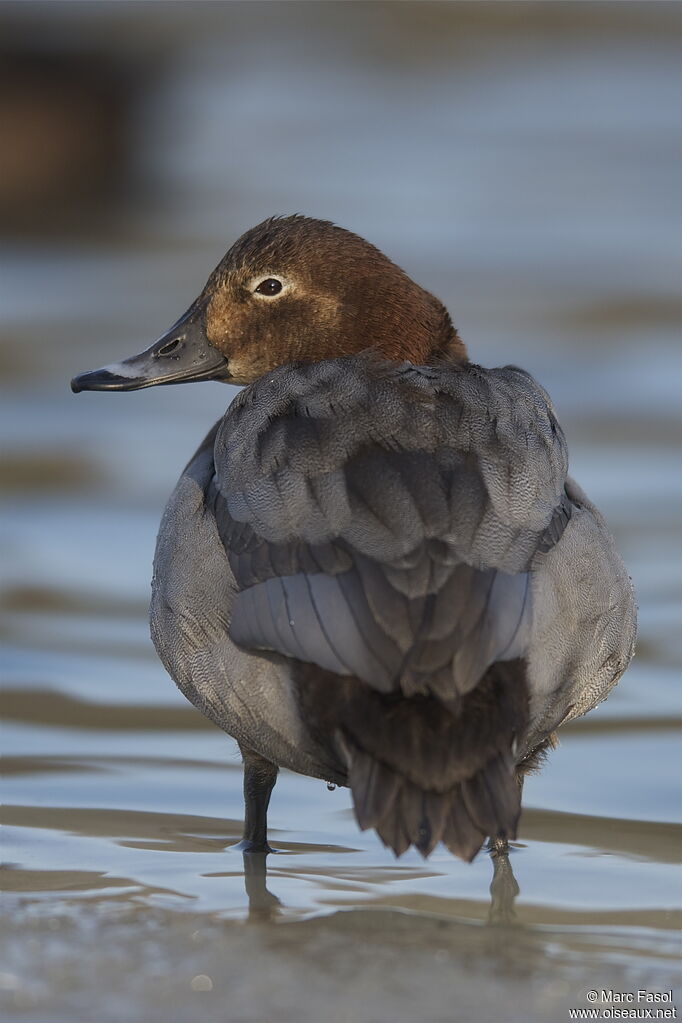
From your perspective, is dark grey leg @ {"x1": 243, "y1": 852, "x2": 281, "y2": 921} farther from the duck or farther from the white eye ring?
the white eye ring

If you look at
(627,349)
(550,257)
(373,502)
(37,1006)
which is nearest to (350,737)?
(373,502)

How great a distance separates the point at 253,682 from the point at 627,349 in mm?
7706

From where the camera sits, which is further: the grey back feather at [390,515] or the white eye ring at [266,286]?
the white eye ring at [266,286]

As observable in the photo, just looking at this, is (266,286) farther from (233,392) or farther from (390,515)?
(233,392)

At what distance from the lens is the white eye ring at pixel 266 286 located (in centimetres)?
563

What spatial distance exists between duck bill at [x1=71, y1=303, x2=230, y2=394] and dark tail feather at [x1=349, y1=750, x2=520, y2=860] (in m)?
2.17

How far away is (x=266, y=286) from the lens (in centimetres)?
565

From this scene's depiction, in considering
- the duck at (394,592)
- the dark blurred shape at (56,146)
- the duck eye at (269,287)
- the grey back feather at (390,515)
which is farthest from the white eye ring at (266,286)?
the dark blurred shape at (56,146)

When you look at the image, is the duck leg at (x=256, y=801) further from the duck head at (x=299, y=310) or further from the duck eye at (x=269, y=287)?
the duck eye at (x=269, y=287)

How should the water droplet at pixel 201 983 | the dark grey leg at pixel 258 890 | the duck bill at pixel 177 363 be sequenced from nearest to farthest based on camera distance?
the water droplet at pixel 201 983, the dark grey leg at pixel 258 890, the duck bill at pixel 177 363

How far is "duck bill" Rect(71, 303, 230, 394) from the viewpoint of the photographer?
5.76 meters

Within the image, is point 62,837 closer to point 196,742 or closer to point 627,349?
point 196,742

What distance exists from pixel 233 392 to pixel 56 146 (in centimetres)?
535

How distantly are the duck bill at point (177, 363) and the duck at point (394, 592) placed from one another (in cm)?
71
